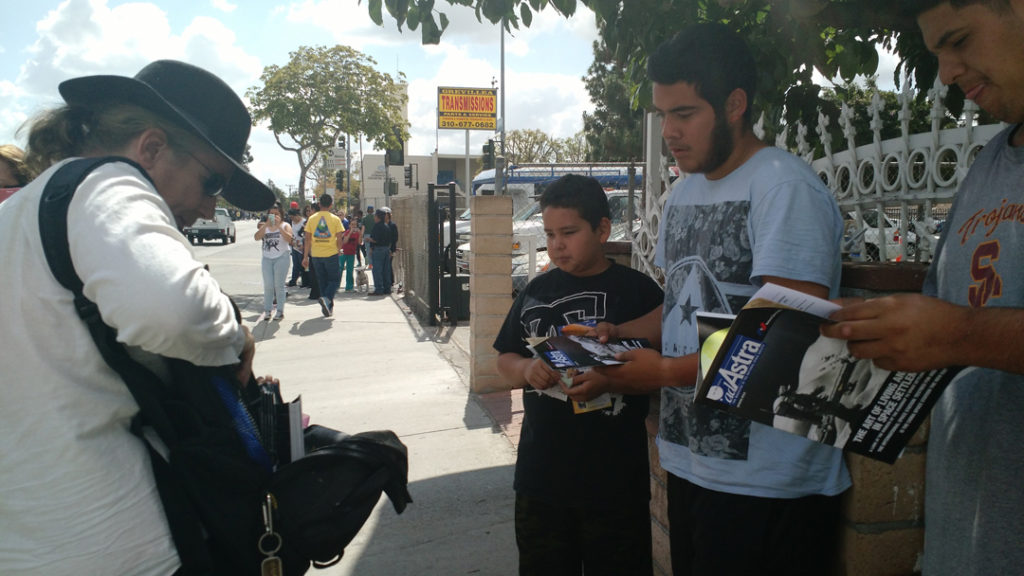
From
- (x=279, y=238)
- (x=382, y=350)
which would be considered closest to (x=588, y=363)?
(x=382, y=350)

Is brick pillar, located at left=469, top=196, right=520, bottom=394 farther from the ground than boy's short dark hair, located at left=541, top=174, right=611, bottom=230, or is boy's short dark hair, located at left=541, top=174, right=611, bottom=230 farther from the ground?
boy's short dark hair, located at left=541, top=174, right=611, bottom=230

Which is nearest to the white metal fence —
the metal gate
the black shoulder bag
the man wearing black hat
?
the black shoulder bag

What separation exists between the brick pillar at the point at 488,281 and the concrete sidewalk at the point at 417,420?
0.25 meters

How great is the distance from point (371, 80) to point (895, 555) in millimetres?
18974

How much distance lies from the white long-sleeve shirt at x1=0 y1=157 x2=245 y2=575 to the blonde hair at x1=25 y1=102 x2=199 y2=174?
225mm

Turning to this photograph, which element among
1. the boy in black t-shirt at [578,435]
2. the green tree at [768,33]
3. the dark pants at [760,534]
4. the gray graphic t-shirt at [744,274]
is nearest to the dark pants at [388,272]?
the green tree at [768,33]

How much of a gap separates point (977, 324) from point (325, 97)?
19338 mm

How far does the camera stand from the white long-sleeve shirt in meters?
1.24

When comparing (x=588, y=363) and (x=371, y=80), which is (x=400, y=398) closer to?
(x=588, y=363)

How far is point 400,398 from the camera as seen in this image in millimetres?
5906

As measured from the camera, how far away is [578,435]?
2.19 meters

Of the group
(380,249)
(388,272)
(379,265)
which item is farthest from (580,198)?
(388,272)

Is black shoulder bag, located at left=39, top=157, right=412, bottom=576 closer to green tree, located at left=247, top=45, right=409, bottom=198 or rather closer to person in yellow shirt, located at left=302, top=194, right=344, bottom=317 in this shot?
person in yellow shirt, located at left=302, top=194, right=344, bottom=317

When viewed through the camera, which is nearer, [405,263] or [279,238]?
[279,238]
